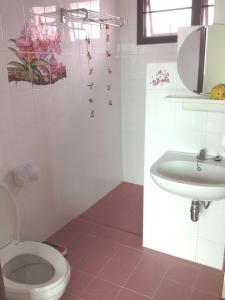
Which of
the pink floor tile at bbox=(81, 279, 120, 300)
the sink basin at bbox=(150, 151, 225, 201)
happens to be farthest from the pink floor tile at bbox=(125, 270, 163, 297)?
the sink basin at bbox=(150, 151, 225, 201)

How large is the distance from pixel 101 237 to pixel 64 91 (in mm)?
1289

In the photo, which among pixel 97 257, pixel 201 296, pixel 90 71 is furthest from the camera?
pixel 90 71

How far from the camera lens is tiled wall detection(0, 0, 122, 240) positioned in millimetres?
1948

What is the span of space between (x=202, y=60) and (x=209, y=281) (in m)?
1.51

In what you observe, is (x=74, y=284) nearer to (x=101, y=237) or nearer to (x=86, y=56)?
(x=101, y=237)

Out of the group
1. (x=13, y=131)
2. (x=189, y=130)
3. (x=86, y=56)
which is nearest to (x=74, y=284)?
(x=13, y=131)

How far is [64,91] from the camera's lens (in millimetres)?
2396

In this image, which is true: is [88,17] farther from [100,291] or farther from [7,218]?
[100,291]

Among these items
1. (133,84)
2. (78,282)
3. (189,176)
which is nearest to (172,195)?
(189,176)

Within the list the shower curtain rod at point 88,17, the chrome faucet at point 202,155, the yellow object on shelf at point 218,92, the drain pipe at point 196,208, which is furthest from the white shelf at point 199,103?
the shower curtain rod at point 88,17

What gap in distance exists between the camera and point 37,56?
2084mm

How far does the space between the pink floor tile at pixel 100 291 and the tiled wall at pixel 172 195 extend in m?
0.52

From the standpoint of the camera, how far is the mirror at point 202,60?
187cm

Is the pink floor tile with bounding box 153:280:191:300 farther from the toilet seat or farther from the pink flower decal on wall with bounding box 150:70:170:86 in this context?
the pink flower decal on wall with bounding box 150:70:170:86
